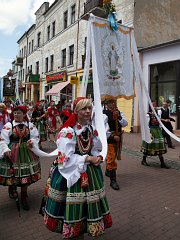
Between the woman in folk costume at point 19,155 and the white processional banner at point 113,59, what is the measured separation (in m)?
1.45

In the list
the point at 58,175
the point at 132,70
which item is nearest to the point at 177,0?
the point at 132,70

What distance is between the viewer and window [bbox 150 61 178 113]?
43.1 ft

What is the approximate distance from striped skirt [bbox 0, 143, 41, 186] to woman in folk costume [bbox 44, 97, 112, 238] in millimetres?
1267

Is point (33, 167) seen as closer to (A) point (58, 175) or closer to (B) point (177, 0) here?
(A) point (58, 175)

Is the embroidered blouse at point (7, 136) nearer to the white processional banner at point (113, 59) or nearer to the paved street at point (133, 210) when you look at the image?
Answer: the paved street at point (133, 210)

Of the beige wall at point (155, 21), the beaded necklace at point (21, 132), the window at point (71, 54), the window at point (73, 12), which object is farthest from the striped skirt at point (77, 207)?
the window at point (73, 12)

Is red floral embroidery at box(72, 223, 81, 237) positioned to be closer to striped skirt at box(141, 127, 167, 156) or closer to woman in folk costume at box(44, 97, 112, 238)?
woman in folk costume at box(44, 97, 112, 238)

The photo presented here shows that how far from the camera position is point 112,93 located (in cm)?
482

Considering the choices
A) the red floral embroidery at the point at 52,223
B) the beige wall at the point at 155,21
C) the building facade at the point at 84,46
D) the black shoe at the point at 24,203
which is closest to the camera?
the red floral embroidery at the point at 52,223

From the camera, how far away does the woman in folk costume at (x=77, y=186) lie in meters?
2.57

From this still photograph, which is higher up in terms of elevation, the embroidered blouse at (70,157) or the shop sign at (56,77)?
the shop sign at (56,77)

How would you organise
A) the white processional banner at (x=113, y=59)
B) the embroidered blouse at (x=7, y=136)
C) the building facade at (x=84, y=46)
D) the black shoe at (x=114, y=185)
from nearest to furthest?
the embroidered blouse at (x=7, y=136) < the white processional banner at (x=113, y=59) < the black shoe at (x=114, y=185) < the building facade at (x=84, y=46)

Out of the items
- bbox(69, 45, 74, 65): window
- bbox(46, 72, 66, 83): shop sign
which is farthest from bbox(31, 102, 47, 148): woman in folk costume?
bbox(46, 72, 66, 83): shop sign

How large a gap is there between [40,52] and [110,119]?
25841 mm
